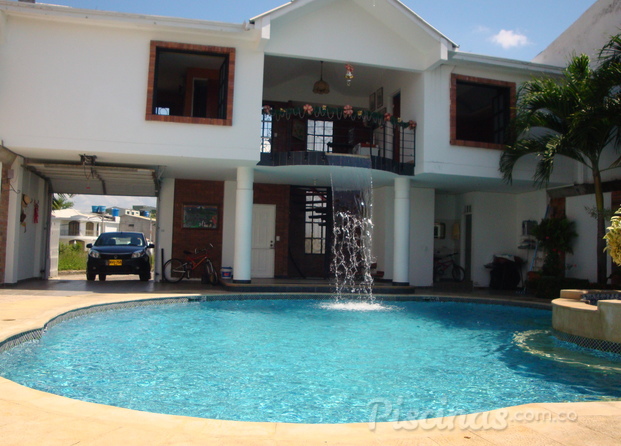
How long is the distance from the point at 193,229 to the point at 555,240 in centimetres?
971

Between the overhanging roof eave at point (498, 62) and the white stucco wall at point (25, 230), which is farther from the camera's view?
the overhanging roof eave at point (498, 62)

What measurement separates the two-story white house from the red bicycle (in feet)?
1.33

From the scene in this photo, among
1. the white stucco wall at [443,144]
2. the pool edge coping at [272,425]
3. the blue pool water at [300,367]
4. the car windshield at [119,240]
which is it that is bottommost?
the blue pool water at [300,367]

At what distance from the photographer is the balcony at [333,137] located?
11578mm

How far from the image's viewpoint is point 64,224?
116 feet

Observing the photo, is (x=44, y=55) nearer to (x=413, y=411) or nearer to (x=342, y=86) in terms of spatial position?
(x=342, y=86)

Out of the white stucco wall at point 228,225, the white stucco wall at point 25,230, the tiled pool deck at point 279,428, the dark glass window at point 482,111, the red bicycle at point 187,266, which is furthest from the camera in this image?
the white stucco wall at point 228,225

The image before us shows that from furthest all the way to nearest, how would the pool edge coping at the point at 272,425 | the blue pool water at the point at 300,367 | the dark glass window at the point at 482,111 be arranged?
1. the dark glass window at the point at 482,111
2. the blue pool water at the point at 300,367
3. the pool edge coping at the point at 272,425

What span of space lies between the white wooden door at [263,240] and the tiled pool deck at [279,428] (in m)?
11.2

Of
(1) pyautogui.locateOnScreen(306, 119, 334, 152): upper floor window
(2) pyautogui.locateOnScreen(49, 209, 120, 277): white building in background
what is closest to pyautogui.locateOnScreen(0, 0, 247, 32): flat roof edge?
(1) pyautogui.locateOnScreen(306, 119, 334, 152): upper floor window

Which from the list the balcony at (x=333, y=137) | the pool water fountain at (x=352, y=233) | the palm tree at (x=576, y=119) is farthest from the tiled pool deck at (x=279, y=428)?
the pool water fountain at (x=352, y=233)

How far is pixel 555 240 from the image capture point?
12.7 metres

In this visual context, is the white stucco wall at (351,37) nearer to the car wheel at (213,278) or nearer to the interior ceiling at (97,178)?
the interior ceiling at (97,178)

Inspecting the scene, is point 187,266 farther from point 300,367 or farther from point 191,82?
point 300,367
